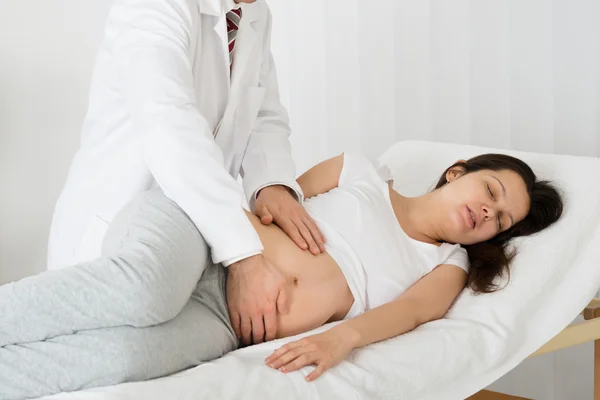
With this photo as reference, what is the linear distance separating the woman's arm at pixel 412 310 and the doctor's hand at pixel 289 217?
0.21 metres

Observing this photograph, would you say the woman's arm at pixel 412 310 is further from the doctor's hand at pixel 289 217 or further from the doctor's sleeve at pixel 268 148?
the doctor's sleeve at pixel 268 148

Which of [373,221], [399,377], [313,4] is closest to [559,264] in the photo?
[373,221]

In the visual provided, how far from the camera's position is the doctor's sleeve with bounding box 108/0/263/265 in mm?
1580

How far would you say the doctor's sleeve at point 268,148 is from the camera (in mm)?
1940

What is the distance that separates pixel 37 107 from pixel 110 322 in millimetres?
2385

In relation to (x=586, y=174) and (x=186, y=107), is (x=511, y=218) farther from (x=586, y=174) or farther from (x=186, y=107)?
(x=186, y=107)

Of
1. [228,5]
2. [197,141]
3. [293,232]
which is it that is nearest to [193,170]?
[197,141]

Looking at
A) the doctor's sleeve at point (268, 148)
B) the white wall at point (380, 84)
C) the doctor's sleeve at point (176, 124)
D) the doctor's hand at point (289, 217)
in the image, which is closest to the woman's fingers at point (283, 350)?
the doctor's sleeve at point (176, 124)

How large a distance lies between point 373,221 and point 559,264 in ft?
1.46

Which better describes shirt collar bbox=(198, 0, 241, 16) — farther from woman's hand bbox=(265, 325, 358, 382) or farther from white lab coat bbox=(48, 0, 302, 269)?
woman's hand bbox=(265, 325, 358, 382)

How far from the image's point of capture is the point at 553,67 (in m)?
2.61

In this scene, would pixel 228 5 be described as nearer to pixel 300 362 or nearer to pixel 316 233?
pixel 316 233

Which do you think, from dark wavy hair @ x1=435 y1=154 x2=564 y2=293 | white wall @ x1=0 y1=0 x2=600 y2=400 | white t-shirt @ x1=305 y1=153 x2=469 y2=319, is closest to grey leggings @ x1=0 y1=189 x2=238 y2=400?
white t-shirt @ x1=305 y1=153 x2=469 y2=319

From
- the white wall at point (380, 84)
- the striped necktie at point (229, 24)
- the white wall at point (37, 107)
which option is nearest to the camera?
the striped necktie at point (229, 24)
